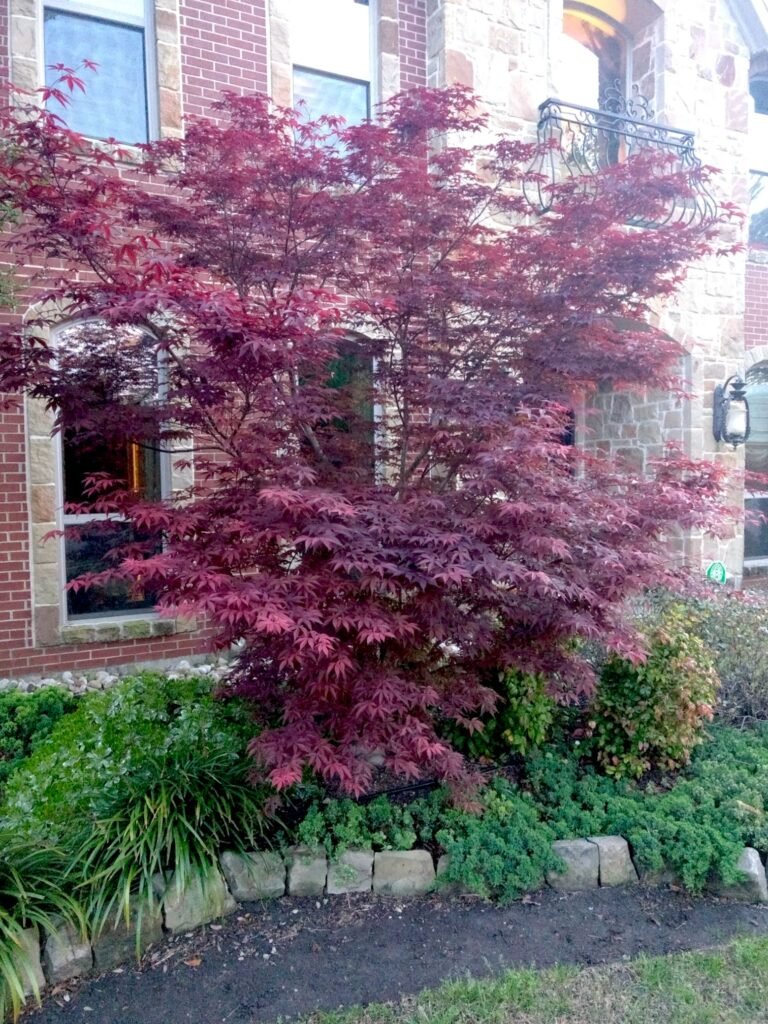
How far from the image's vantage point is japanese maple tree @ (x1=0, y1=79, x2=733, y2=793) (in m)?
3.00

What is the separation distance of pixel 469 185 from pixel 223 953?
3.96 metres

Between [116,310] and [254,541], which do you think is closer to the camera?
[116,310]

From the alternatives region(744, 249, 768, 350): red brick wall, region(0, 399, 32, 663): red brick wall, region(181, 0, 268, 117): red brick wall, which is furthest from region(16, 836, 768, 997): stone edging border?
region(744, 249, 768, 350): red brick wall

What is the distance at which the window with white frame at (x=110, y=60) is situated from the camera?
602 cm

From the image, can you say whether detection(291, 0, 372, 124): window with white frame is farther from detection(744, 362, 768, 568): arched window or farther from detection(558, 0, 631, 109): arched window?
detection(744, 362, 768, 568): arched window

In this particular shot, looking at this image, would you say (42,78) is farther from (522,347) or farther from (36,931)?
(36,931)

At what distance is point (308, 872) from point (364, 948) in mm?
435

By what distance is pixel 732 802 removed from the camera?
3.70m

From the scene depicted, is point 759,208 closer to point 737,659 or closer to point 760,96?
point 760,96

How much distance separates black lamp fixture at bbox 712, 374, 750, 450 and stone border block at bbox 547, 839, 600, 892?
6.21 m

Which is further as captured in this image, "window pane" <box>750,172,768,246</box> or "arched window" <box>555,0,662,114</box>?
"window pane" <box>750,172,768,246</box>

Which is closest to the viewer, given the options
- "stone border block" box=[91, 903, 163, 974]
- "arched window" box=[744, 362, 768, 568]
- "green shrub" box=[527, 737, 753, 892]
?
"stone border block" box=[91, 903, 163, 974]

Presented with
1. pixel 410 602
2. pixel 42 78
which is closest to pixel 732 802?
pixel 410 602

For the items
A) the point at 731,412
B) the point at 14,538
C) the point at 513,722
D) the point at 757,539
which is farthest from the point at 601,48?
the point at 14,538
